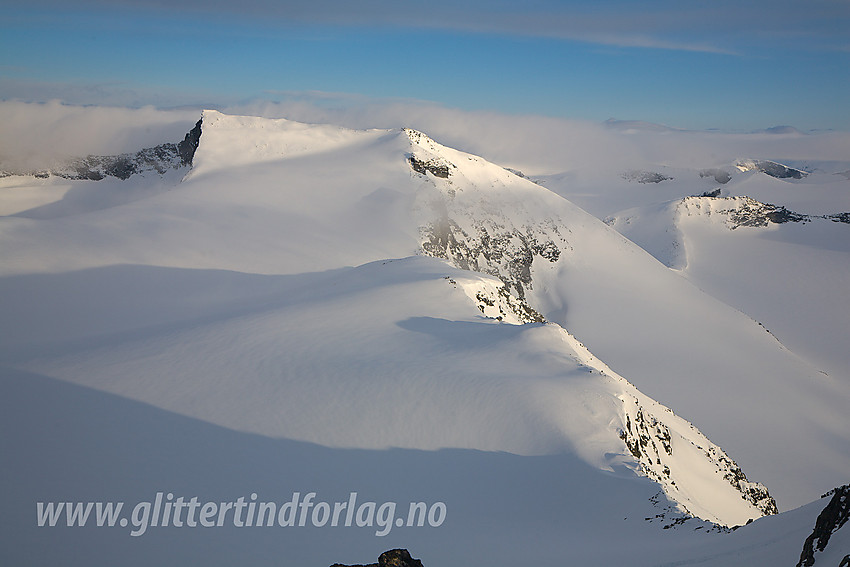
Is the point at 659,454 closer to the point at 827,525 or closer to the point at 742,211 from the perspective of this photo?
the point at 827,525

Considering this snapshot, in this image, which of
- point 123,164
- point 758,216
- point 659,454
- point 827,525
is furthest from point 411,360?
point 758,216

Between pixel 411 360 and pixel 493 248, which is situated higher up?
pixel 411 360

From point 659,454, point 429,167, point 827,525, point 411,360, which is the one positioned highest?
point 429,167

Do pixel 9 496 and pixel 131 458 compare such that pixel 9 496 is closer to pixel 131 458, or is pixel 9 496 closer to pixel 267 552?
pixel 131 458

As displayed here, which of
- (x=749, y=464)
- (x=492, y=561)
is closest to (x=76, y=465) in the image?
(x=492, y=561)

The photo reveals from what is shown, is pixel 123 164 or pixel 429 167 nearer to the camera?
pixel 429 167

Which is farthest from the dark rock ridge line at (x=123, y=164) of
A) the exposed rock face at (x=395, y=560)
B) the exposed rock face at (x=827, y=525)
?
the exposed rock face at (x=827, y=525)

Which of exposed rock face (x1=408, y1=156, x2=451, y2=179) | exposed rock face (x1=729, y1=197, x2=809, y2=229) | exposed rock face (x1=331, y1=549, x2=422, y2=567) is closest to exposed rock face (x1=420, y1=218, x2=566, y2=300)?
exposed rock face (x1=408, y1=156, x2=451, y2=179)

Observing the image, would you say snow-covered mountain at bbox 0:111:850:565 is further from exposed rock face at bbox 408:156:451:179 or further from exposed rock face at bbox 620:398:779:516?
exposed rock face at bbox 408:156:451:179
